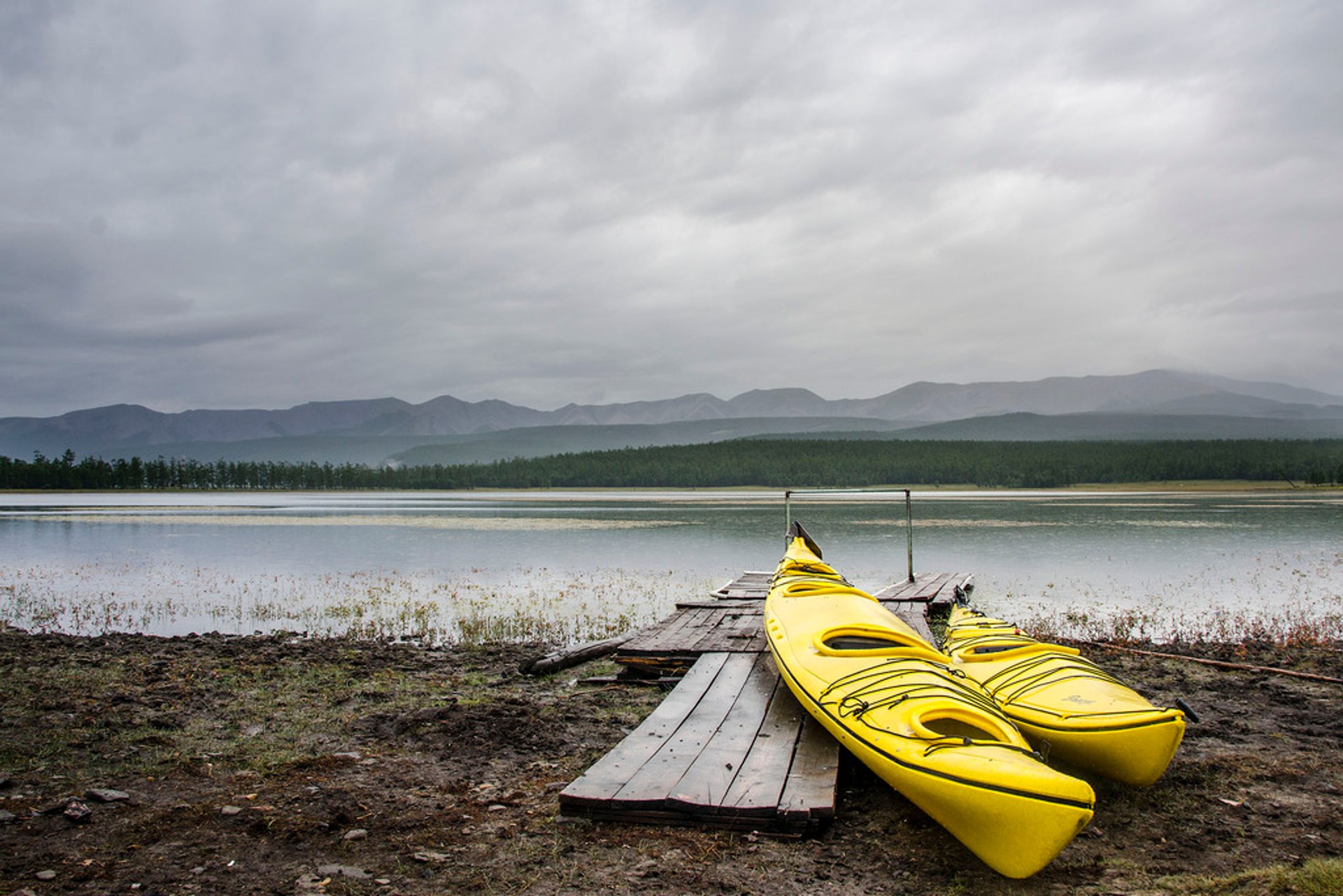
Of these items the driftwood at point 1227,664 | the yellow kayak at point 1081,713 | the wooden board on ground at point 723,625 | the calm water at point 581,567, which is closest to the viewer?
the yellow kayak at point 1081,713

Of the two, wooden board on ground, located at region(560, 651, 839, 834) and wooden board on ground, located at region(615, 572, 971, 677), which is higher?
wooden board on ground, located at region(560, 651, 839, 834)

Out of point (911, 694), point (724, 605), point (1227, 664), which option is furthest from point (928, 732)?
point (724, 605)

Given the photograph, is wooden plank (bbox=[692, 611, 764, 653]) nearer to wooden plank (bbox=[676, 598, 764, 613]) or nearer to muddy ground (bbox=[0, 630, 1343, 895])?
wooden plank (bbox=[676, 598, 764, 613])

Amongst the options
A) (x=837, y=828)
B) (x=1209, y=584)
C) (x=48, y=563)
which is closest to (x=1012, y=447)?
(x=1209, y=584)

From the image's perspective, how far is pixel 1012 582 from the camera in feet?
64.5

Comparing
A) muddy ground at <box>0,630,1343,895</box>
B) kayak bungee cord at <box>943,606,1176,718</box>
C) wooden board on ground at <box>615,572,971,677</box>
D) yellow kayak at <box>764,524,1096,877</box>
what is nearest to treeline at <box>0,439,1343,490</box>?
wooden board on ground at <box>615,572,971,677</box>

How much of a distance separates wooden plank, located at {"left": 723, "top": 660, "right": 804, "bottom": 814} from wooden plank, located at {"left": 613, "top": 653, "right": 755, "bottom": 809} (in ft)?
1.23

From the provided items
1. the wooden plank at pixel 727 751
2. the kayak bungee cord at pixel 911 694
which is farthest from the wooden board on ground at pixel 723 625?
the kayak bungee cord at pixel 911 694

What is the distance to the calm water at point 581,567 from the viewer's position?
1573cm

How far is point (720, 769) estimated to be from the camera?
19.1 feet

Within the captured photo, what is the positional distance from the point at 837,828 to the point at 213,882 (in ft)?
12.1

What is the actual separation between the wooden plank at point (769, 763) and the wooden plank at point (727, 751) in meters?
0.05

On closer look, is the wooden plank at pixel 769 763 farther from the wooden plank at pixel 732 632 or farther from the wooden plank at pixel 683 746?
the wooden plank at pixel 732 632

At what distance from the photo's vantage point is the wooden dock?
17.4 feet
